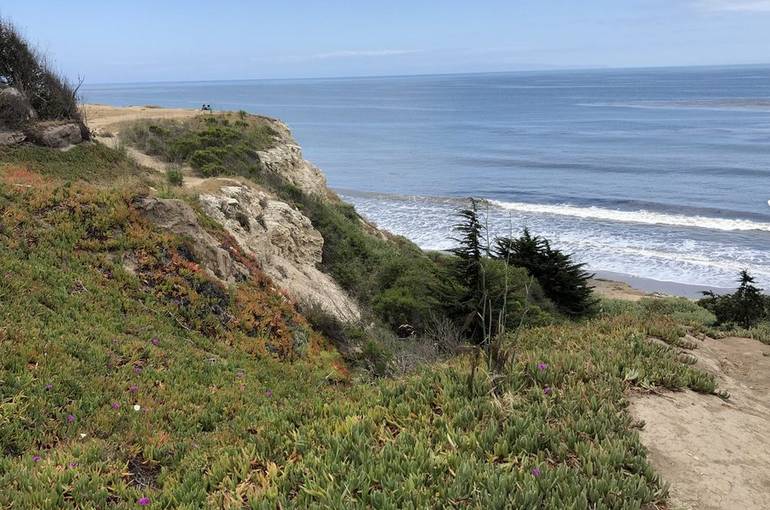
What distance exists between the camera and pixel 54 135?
17234 mm

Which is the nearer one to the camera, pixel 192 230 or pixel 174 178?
pixel 192 230

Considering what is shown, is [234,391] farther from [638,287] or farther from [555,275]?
[638,287]

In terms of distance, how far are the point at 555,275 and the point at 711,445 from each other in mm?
19741

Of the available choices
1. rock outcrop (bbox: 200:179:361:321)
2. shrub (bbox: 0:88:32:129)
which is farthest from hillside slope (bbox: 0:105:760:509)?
shrub (bbox: 0:88:32:129)

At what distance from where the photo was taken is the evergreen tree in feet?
77.3

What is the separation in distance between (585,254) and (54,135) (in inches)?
1161

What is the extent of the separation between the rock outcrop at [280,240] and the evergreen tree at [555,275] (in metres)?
7.99

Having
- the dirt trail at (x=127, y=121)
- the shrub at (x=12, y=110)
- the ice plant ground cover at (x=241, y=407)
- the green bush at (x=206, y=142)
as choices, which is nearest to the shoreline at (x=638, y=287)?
the green bush at (x=206, y=142)

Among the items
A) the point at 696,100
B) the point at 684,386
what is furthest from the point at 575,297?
the point at 696,100

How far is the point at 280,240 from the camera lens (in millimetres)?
18672

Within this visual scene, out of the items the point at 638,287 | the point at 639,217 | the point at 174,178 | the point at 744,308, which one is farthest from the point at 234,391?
the point at 639,217

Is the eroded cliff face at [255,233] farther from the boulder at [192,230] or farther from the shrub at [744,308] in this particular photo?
the shrub at [744,308]

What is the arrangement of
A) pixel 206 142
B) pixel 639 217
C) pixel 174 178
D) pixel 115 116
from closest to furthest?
pixel 174 178 < pixel 206 142 < pixel 115 116 < pixel 639 217

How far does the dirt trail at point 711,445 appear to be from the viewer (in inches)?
170
